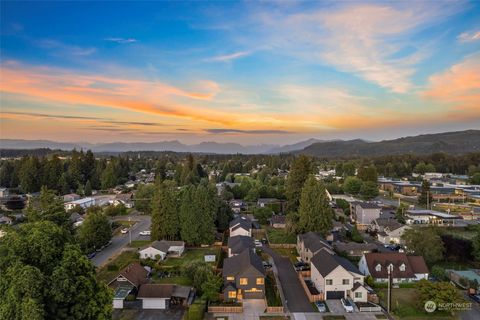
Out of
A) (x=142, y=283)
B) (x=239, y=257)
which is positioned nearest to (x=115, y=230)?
(x=142, y=283)

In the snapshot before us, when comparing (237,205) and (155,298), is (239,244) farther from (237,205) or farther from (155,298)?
(237,205)

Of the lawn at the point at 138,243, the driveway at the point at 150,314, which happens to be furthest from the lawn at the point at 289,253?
the lawn at the point at 138,243

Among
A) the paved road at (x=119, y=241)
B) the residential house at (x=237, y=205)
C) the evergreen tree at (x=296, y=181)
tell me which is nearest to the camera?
the paved road at (x=119, y=241)

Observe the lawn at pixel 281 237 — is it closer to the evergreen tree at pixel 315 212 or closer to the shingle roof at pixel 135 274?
the evergreen tree at pixel 315 212

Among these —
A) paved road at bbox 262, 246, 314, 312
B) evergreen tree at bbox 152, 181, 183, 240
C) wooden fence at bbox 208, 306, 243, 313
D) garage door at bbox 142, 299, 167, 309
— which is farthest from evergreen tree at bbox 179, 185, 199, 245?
wooden fence at bbox 208, 306, 243, 313

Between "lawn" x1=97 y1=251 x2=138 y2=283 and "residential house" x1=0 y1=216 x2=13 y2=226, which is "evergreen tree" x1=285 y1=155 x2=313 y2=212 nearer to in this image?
"lawn" x1=97 y1=251 x2=138 y2=283

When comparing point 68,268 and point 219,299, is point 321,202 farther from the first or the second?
point 68,268

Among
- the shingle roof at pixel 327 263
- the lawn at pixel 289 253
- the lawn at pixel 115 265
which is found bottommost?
the lawn at pixel 289 253

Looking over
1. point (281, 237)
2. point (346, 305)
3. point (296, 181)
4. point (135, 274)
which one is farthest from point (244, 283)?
point (296, 181)
